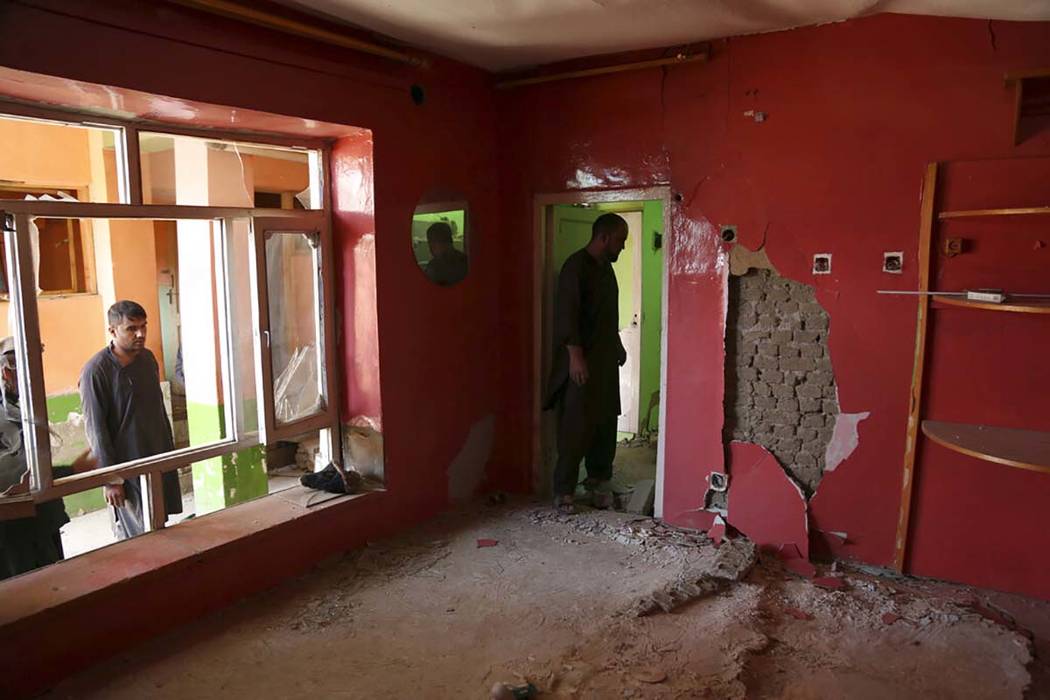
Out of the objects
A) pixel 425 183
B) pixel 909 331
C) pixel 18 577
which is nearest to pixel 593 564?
pixel 909 331

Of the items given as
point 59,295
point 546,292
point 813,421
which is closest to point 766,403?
point 813,421

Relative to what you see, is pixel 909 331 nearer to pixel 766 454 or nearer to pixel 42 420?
pixel 766 454

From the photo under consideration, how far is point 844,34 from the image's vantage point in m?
3.03

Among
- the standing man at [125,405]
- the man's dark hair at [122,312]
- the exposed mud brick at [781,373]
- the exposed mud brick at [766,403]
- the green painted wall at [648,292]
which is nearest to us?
the standing man at [125,405]

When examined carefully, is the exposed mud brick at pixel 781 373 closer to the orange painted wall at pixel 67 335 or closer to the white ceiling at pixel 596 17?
the white ceiling at pixel 596 17

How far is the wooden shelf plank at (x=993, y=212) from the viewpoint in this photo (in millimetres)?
2479

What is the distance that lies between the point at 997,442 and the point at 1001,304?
1.67ft

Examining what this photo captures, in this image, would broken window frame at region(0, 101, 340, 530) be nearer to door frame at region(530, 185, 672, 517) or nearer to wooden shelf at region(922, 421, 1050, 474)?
door frame at region(530, 185, 672, 517)

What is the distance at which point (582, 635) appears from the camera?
2689mm

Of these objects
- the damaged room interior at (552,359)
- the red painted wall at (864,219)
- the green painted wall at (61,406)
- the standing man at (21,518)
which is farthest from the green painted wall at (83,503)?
the red painted wall at (864,219)

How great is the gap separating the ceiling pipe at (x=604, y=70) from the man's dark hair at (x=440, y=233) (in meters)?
0.88

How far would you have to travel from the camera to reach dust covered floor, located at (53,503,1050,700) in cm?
239

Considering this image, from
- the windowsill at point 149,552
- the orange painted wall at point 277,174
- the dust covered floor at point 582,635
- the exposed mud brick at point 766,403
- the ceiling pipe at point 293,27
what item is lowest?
the dust covered floor at point 582,635

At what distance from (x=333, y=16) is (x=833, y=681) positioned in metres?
3.17
